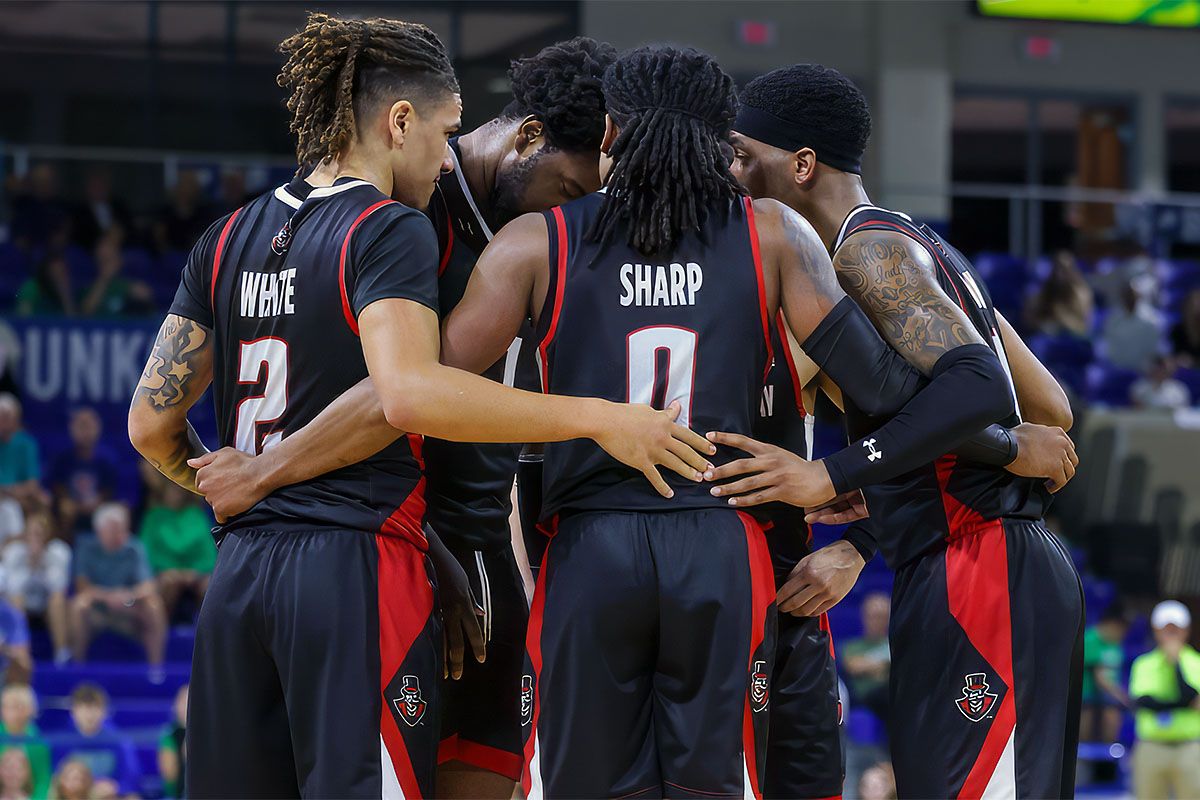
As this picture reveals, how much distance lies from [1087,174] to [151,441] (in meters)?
15.1

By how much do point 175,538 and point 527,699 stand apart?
8467mm

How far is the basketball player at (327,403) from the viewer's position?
304 centimetres

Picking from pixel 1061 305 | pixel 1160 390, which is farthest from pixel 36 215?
pixel 1160 390

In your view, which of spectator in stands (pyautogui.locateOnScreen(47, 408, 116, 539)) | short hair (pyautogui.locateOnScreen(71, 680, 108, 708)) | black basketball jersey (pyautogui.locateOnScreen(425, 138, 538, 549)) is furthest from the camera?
spectator in stands (pyautogui.locateOnScreen(47, 408, 116, 539))

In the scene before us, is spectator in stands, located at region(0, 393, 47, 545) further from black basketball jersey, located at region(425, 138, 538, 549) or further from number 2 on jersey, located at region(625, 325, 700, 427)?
number 2 on jersey, located at region(625, 325, 700, 427)

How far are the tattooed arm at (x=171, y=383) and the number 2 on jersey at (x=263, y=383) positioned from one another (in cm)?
19

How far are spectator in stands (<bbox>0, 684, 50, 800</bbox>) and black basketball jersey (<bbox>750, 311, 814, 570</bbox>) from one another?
6.70m

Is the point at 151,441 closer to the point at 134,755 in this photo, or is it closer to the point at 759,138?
the point at 759,138

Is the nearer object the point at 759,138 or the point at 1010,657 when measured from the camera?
the point at 1010,657

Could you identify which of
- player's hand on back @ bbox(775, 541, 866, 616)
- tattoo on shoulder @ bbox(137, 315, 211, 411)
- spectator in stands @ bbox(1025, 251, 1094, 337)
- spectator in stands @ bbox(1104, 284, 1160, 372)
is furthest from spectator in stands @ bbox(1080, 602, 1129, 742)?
tattoo on shoulder @ bbox(137, 315, 211, 411)

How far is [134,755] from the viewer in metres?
9.19

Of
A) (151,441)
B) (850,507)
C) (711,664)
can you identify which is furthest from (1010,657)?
(151,441)

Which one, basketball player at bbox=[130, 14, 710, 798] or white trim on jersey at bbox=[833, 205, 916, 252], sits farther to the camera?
white trim on jersey at bbox=[833, 205, 916, 252]

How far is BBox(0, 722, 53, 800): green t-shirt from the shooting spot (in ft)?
29.5
